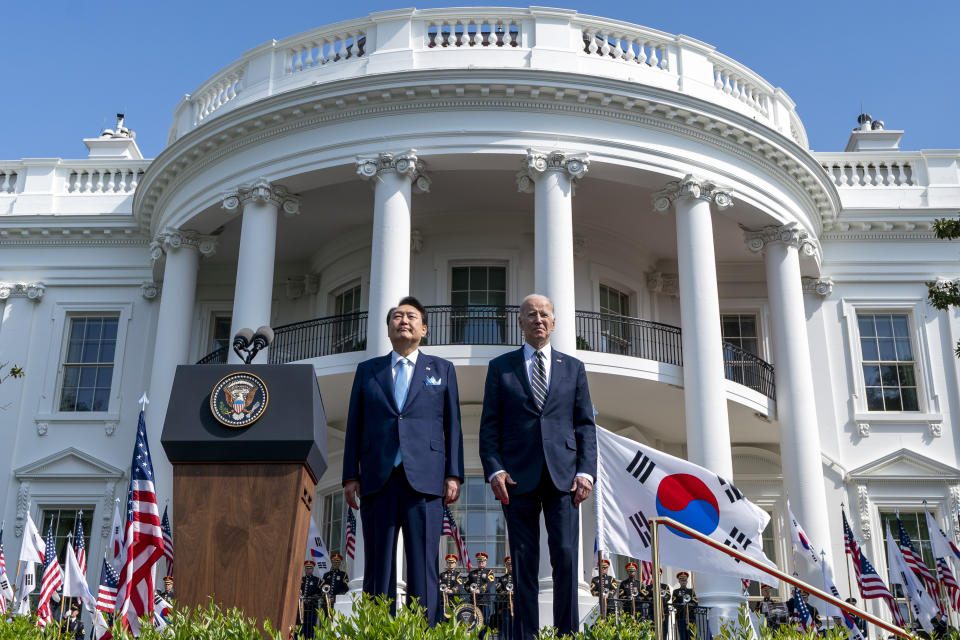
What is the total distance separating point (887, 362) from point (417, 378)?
16889mm

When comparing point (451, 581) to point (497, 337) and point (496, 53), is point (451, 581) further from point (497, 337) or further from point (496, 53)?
point (496, 53)

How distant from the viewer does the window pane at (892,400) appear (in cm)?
2097

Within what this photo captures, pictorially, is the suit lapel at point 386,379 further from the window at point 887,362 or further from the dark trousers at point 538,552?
the window at point 887,362

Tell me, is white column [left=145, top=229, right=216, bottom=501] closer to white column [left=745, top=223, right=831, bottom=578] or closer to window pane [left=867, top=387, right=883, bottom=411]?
white column [left=745, top=223, right=831, bottom=578]

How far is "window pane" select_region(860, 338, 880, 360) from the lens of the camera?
21328mm

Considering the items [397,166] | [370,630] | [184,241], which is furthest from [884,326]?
[370,630]

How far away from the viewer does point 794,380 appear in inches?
749

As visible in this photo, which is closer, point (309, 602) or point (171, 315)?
point (309, 602)

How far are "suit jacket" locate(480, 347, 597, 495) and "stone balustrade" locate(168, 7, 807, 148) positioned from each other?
458 inches

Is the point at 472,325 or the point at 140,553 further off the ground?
the point at 472,325

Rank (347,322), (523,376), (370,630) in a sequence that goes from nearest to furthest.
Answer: (370,630) < (523,376) < (347,322)

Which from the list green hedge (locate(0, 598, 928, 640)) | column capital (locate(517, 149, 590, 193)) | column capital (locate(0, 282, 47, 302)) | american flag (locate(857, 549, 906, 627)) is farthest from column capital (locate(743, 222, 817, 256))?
green hedge (locate(0, 598, 928, 640))

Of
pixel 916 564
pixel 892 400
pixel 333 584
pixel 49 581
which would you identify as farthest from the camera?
pixel 892 400

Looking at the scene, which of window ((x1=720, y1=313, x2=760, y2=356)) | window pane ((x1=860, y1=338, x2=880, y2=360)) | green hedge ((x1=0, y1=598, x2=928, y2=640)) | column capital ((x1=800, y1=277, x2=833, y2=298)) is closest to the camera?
green hedge ((x1=0, y1=598, x2=928, y2=640))
